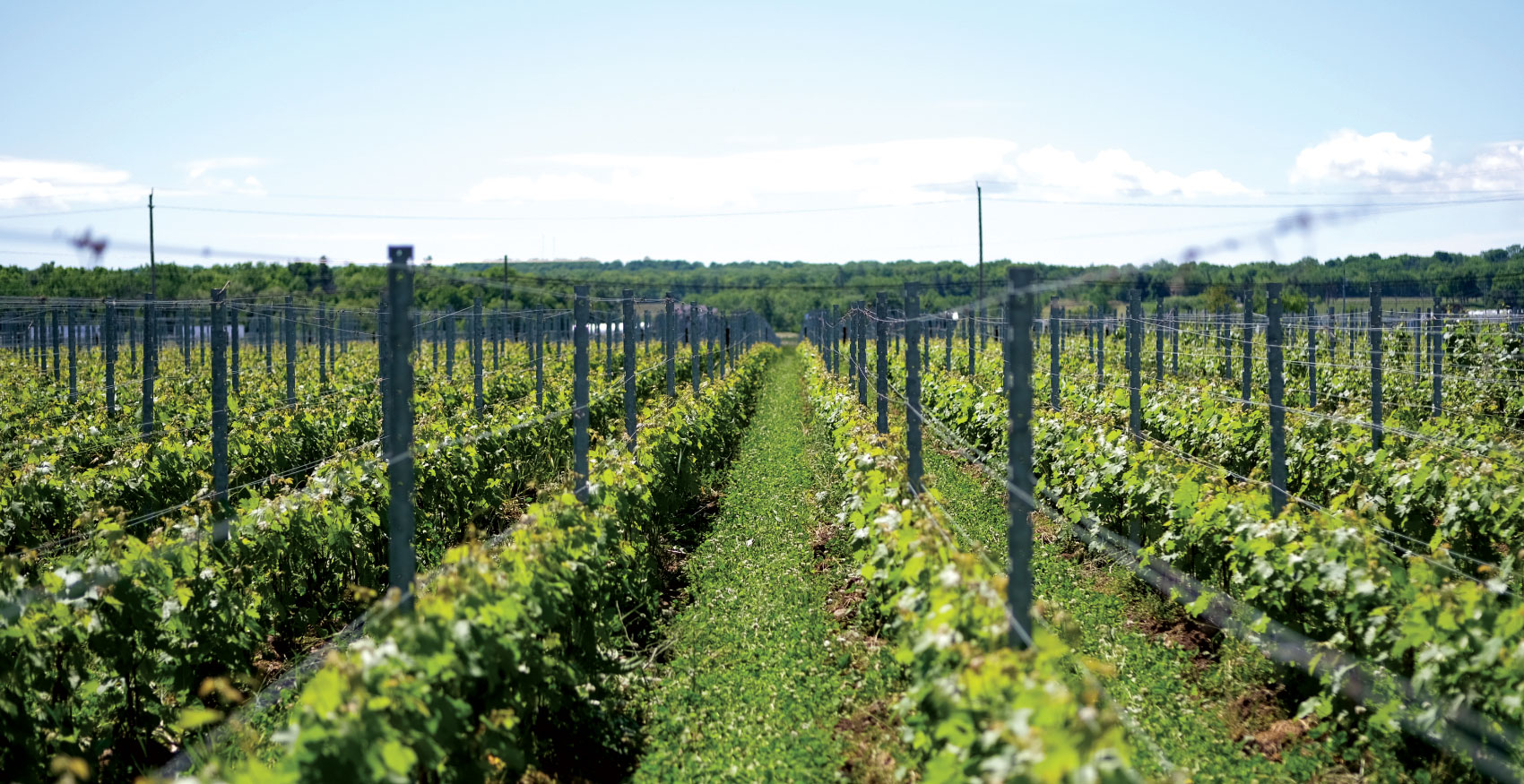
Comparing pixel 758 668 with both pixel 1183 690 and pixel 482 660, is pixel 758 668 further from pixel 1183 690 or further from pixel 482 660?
pixel 482 660

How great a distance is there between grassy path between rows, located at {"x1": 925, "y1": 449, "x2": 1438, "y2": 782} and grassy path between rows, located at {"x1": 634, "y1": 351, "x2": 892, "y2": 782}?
111 centimetres

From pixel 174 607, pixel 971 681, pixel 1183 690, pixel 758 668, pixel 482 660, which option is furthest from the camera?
pixel 758 668

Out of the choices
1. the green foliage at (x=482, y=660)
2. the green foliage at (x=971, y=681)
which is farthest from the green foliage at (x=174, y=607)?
the green foliage at (x=971, y=681)

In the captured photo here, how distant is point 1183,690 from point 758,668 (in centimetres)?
225

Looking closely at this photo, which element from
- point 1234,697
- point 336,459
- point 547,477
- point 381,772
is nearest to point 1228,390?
point 547,477

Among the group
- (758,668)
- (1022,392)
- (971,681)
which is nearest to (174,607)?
(758,668)

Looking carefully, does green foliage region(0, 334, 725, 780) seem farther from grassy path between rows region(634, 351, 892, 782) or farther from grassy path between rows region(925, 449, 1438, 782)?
grassy path between rows region(925, 449, 1438, 782)

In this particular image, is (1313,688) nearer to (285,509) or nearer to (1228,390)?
(285,509)

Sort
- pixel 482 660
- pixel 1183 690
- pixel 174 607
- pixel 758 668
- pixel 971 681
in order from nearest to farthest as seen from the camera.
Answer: pixel 971 681 < pixel 482 660 < pixel 174 607 < pixel 1183 690 < pixel 758 668

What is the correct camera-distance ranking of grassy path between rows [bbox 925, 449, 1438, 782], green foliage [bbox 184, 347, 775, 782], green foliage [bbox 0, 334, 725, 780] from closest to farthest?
green foliage [bbox 184, 347, 775, 782]
green foliage [bbox 0, 334, 725, 780]
grassy path between rows [bbox 925, 449, 1438, 782]

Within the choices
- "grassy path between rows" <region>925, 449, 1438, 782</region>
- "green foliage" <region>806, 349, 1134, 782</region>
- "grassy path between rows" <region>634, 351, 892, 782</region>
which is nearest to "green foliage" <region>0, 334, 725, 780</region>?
"grassy path between rows" <region>634, 351, 892, 782</region>

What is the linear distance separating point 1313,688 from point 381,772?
4.44m

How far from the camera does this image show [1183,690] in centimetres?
578

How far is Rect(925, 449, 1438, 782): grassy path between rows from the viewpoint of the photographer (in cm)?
481
